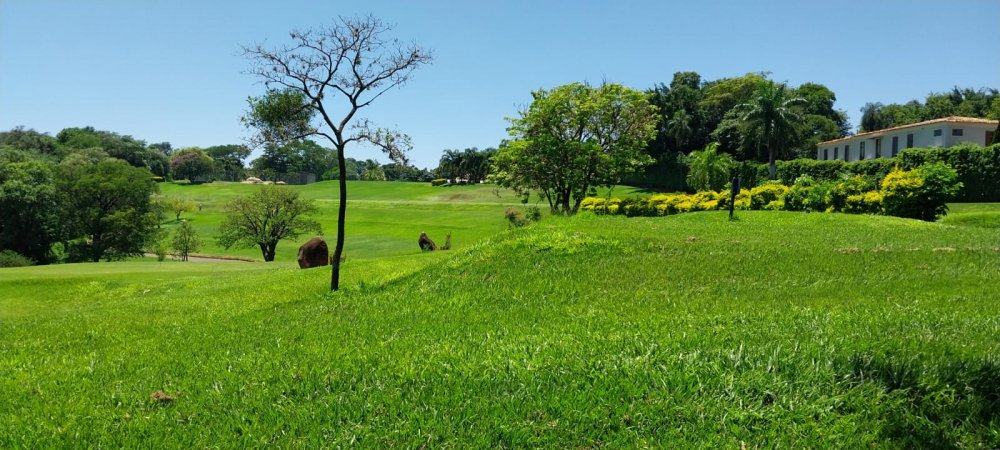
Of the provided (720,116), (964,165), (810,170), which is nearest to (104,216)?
(810,170)

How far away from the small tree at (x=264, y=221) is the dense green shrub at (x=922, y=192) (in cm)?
4141

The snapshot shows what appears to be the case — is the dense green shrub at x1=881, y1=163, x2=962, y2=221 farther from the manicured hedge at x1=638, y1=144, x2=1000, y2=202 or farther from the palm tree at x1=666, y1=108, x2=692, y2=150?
the palm tree at x1=666, y1=108, x2=692, y2=150

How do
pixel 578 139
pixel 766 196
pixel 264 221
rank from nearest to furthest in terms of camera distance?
pixel 766 196 → pixel 578 139 → pixel 264 221

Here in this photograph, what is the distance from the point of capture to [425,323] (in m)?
7.05

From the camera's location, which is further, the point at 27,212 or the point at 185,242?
the point at 27,212

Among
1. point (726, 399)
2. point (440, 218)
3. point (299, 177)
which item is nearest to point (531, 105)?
point (726, 399)

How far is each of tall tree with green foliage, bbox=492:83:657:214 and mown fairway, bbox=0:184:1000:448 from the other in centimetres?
1779

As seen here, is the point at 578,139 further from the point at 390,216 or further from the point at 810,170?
the point at 390,216

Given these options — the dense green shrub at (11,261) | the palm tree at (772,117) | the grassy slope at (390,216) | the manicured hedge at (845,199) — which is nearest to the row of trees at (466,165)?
the grassy slope at (390,216)

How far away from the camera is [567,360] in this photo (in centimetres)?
505

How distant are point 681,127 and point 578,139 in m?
47.9

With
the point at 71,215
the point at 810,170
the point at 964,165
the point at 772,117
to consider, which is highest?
the point at 772,117

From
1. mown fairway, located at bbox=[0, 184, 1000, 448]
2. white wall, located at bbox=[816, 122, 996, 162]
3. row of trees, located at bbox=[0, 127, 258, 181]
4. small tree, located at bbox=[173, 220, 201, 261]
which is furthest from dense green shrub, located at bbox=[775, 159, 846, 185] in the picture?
row of trees, located at bbox=[0, 127, 258, 181]

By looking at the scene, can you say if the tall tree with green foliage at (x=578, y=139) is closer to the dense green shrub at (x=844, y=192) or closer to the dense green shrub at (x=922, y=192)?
the dense green shrub at (x=844, y=192)
